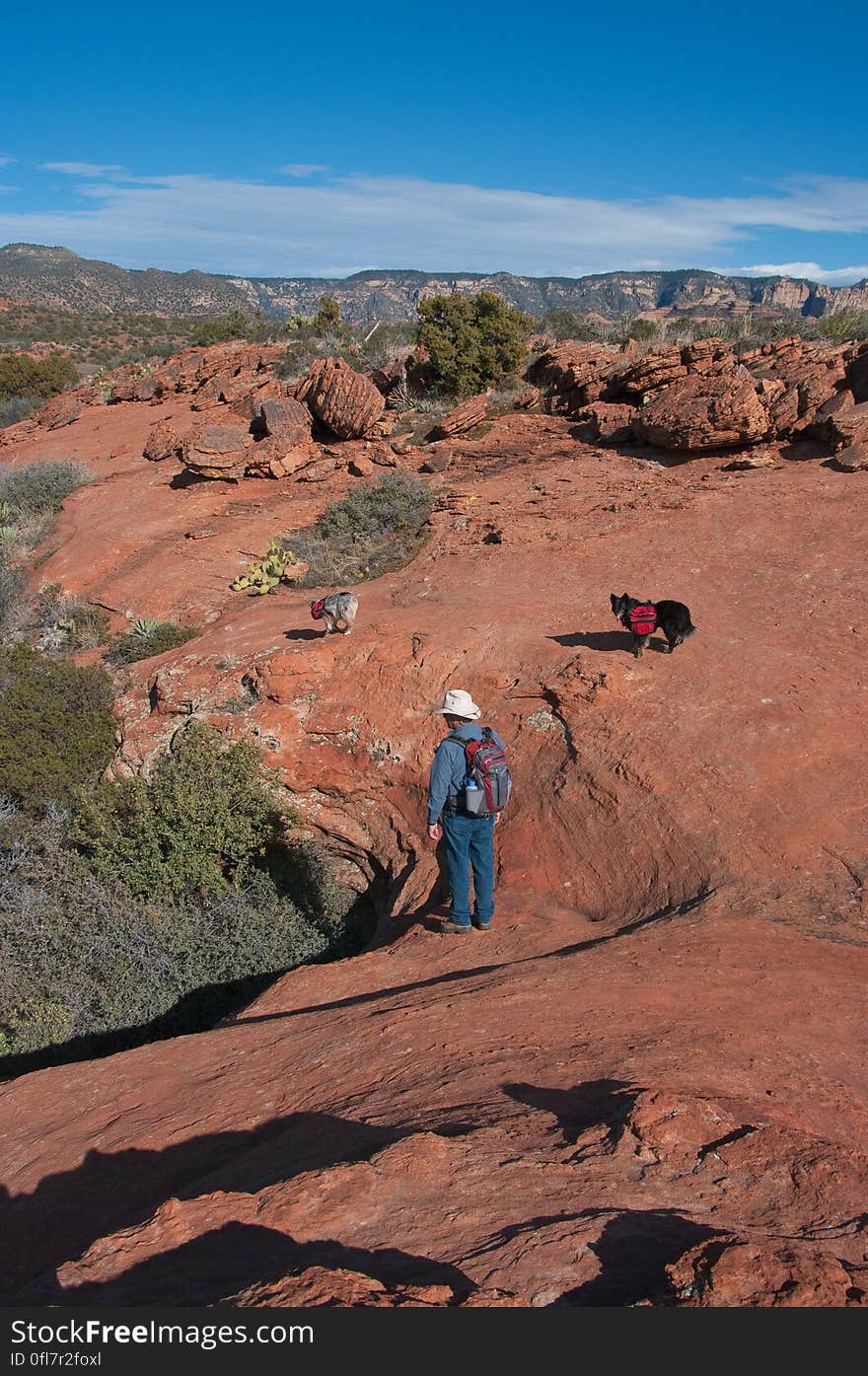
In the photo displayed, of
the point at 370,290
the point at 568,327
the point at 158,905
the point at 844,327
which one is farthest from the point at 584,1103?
the point at 370,290

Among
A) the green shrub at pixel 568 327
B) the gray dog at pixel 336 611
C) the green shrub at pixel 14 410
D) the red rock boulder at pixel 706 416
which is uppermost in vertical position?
the green shrub at pixel 568 327

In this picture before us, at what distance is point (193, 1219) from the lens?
2.55 metres

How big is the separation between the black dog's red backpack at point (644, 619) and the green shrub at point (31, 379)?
1154 inches

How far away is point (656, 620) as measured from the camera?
739 cm

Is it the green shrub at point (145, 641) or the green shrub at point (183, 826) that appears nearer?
the green shrub at point (183, 826)

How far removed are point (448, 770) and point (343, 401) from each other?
12835 mm

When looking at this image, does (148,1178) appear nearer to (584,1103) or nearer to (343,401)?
(584,1103)

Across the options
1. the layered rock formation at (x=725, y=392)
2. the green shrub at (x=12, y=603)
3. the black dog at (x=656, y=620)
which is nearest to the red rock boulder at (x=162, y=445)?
the green shrub at (x=12, y=603)

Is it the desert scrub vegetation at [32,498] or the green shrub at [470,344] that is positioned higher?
the green shrub at [470,344]

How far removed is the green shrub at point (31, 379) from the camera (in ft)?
96.1

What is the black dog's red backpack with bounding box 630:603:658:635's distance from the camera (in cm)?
732

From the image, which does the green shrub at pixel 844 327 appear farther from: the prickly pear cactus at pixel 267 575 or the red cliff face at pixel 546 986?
the prickly pear cactus at pixel 267 575

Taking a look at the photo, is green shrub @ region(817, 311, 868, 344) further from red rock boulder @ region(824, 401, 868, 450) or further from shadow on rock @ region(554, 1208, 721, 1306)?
shadow on rock @ region(554, 1208, 721, 1306)

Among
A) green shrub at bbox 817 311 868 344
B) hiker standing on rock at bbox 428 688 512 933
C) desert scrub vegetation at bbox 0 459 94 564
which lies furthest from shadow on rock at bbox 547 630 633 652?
green shrub at bbox 817 311 868 344
